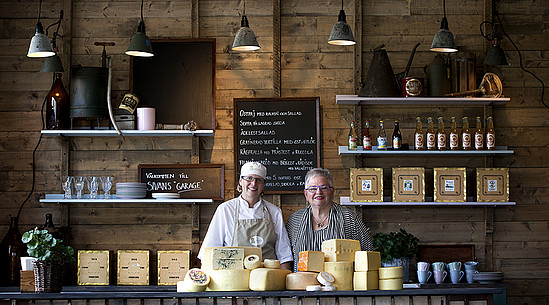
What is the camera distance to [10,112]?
5477 millimetres

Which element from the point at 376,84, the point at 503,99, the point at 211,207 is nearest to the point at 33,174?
the point at 211,207

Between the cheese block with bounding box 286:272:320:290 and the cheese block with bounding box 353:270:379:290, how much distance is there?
0.19 meters

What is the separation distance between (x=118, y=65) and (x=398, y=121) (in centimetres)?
226

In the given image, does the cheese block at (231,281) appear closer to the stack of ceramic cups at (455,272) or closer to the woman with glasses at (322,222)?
the woman with glasses at (322,222)

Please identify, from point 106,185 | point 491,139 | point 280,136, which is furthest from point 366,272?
point 106,185

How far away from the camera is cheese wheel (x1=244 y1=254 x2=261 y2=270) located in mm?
3326

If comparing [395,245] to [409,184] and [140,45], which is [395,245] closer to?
[409,184]

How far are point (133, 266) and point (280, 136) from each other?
1507 millimetres

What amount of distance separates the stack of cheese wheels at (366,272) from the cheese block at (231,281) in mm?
527

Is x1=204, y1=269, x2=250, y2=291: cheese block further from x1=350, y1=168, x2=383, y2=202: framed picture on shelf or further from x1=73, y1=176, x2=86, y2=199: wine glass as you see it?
x1=73, y1=176, x2=86, y2=199: wine glass

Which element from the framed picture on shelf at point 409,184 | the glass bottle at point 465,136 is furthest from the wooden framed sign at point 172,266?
the glass bottle at point 465,136

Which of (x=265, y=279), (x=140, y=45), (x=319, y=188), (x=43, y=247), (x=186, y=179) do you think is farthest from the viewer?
(x=186, y=179)

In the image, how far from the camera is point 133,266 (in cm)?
525

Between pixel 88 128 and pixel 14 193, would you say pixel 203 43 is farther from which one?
pixel 14 193
